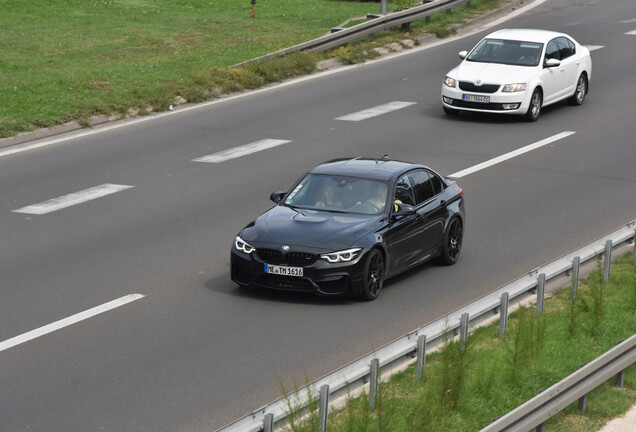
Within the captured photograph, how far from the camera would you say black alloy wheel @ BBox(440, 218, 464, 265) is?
595 inches

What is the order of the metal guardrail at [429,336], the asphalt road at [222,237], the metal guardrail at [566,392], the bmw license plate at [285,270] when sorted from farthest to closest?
1. the bmw license plate at [285,270]
2. the asphalt road at [222,237]
3. the metal guardrail at [566,392]
4. the metal guardrail at [429,336]

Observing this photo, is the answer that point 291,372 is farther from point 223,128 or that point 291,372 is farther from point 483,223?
point 223,128

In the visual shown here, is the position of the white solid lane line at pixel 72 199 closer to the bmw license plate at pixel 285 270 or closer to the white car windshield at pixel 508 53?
the bmw license plate at pixel 285 270

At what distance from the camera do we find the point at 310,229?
13.5 metres

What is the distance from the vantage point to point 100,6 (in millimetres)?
35969

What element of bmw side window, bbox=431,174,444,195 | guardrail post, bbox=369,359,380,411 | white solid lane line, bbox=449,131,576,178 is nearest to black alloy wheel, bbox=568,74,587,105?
white solid lane line, bbox=449,131,576,178

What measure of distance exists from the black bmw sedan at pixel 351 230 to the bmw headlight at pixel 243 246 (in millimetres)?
11

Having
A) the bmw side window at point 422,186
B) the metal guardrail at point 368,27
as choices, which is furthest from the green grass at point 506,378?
the metal guardrail at point 368,27

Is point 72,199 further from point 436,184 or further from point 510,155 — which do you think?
point 510,155

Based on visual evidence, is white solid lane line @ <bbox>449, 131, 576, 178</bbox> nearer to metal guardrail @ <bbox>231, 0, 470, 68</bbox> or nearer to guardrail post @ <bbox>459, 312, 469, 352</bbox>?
metal guardrail @ <bbox>231, 0, 470, 68</bbox>

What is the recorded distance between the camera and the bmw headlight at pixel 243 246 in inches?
528

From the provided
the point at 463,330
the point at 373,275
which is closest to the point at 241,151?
the point at 373,275

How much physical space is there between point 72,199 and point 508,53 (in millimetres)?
11487

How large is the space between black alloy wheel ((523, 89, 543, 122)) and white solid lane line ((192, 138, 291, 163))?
5.58 meters
